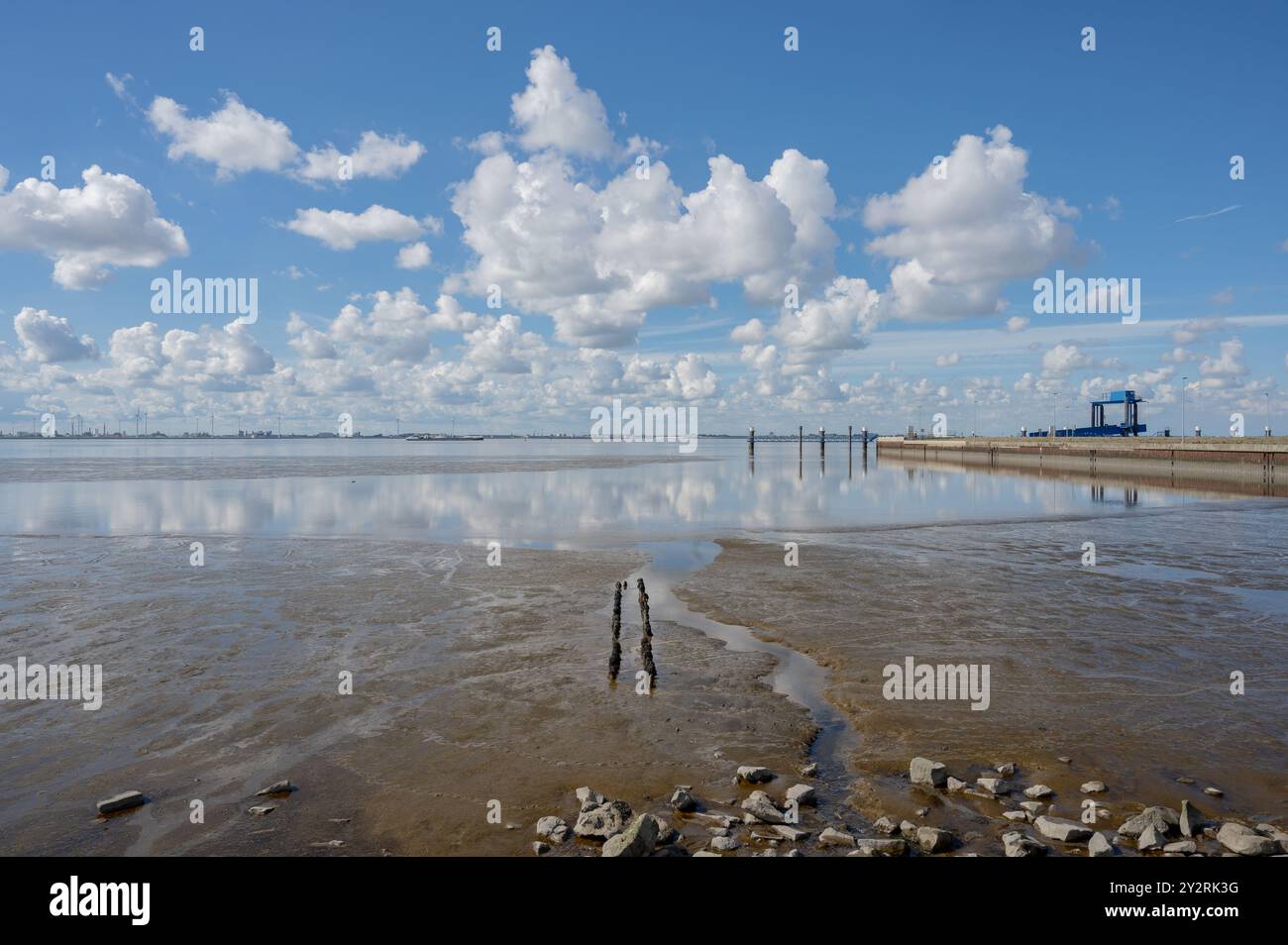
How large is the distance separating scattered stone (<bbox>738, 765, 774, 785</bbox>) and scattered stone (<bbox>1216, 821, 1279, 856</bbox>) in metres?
5.07

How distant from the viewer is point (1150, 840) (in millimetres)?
7453

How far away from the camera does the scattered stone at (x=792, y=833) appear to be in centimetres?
780

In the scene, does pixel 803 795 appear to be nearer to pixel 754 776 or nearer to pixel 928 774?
pixel 754 776

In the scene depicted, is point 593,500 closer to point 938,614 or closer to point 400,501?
point 400,501

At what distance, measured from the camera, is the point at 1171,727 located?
11195 millimetres

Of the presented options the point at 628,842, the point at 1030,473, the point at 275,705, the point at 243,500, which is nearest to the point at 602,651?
the point at 275,705

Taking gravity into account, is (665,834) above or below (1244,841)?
below

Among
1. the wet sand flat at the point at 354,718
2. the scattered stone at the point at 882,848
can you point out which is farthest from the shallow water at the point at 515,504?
the scattered stone at the point at 882,848

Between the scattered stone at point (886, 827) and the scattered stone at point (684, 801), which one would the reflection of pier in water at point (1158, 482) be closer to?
the scattered stone at point (886, 827)

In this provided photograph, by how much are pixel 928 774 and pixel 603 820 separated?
457 centimetres

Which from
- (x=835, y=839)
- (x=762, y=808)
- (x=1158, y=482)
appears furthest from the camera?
(x=1158, y=482)

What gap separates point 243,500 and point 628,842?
51659 mm

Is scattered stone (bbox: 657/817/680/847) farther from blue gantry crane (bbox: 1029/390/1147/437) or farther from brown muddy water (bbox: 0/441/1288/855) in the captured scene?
blue gantry crane (bbox: 1029/390/1147/437)
